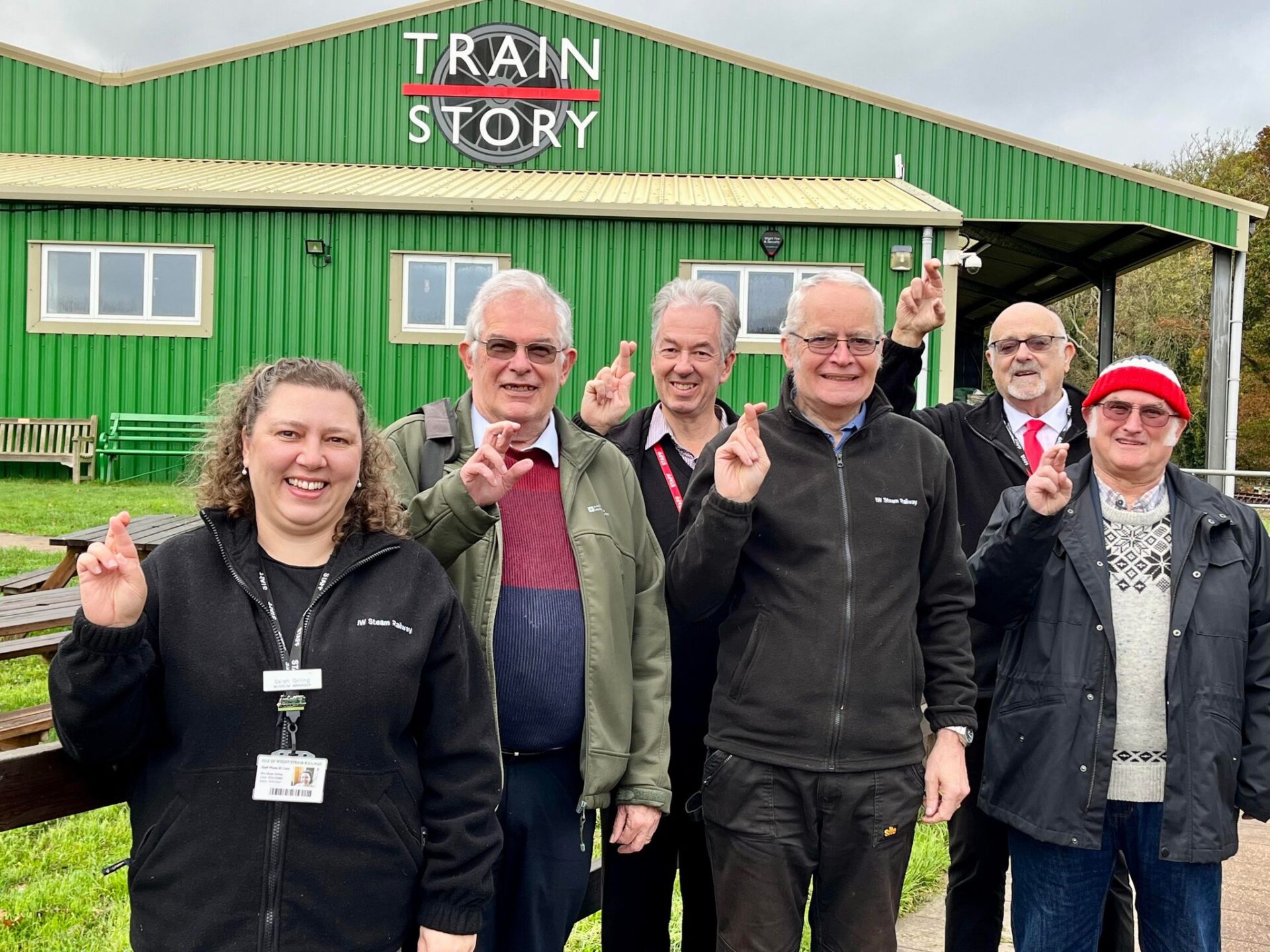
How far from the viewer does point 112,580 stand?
1711mm

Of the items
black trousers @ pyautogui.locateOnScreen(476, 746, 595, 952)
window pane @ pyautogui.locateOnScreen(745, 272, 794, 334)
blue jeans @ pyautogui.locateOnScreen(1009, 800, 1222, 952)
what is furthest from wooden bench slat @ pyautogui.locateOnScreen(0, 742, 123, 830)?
window pane @ pyautogui.locateOnScreen(745, 272, 794, 334)

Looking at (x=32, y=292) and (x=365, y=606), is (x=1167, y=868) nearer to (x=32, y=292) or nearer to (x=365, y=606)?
(x=365, y=606)

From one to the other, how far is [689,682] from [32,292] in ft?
42.7

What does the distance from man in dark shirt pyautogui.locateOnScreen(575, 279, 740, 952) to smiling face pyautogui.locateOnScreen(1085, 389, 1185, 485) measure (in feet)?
3.37

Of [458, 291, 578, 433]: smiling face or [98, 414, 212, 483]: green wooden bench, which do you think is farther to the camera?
[98, 414, 212, 483]: green wooden bench

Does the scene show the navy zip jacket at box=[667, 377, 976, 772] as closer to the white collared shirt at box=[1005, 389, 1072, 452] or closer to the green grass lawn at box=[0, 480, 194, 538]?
the white collared shirt at box=[1005, 389, 1072, 452]

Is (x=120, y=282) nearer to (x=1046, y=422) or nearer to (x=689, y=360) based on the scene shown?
(x=689, y=360)

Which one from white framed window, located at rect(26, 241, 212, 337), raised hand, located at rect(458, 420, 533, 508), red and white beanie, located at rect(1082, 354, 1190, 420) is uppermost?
white framed window, located at rect(26, 241, 212, 337)

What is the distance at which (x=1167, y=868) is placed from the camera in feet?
8.21

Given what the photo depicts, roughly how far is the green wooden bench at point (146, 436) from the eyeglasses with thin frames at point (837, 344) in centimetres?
1178

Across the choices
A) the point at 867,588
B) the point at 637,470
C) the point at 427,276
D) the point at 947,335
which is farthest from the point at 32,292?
the point at 867,588

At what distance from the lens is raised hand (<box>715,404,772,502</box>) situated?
230 centimetres

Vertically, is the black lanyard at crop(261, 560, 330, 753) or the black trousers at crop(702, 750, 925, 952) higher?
the black lanyard at crop(261, 560, 330, 753)

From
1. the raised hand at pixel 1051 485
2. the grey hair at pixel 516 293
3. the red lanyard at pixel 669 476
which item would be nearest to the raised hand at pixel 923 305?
the raised hand at pixel 1051 485
